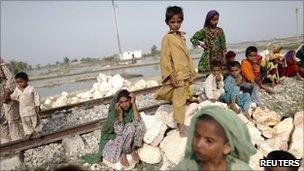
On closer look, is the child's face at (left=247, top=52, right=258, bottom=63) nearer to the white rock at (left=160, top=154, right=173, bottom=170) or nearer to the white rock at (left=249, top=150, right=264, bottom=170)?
the white rock at (left=249, top=150, right=264, bottom=170)

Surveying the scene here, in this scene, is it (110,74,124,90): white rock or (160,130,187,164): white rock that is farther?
(110,74,124,90): white rock

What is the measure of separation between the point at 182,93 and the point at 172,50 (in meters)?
0.63

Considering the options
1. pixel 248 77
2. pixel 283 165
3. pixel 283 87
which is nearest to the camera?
pixel 283 165

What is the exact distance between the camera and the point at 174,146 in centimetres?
529

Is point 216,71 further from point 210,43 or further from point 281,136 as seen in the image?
point 281,136

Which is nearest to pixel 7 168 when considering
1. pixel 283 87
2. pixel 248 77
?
pixel 248 77

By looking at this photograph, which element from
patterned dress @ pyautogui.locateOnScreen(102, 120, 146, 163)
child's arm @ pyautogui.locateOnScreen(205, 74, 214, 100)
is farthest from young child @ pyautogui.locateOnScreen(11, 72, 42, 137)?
child's arm @ pyautogui.locateOnScreen(205, 74, 214, 100)

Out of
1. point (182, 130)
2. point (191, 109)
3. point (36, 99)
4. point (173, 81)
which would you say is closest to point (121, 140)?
point (182, 130)

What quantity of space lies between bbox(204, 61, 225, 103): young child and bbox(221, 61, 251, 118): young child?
0.33 feet

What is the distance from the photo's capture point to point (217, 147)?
205cm

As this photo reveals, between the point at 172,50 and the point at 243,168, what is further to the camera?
the point at 172,50

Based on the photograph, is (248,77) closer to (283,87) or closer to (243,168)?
(283,87)

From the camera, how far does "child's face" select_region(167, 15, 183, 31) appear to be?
525cm

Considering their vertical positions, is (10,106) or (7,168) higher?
(10,106)
